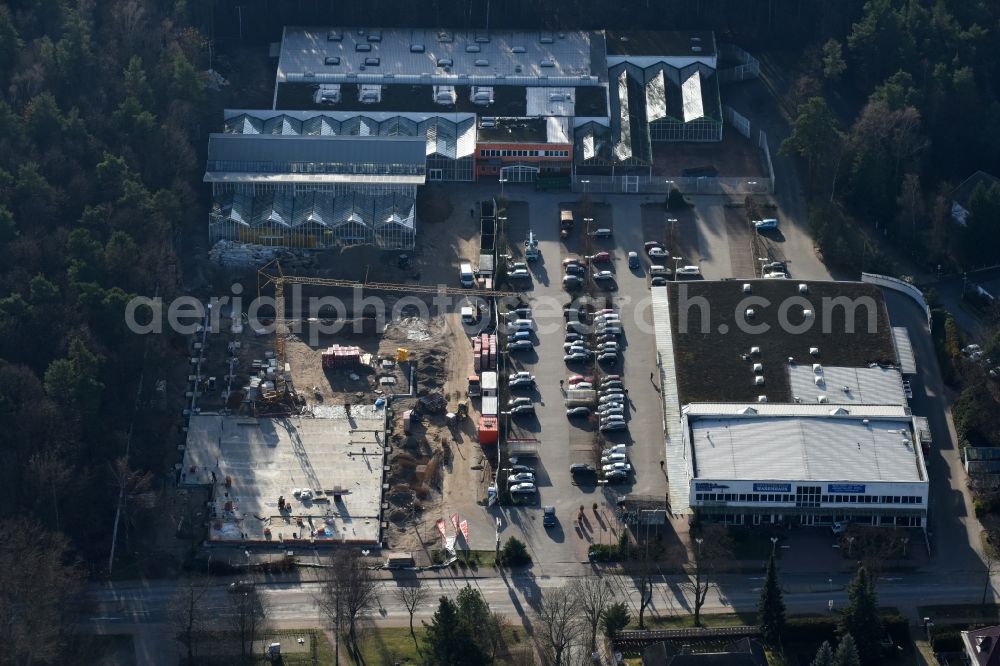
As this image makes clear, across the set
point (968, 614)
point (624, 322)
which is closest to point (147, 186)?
point (624, 322)

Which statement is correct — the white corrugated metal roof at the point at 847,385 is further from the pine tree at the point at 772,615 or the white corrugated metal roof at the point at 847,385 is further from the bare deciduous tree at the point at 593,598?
the bare deciduous tree at the point at 593,598

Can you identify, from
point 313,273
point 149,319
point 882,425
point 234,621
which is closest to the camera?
point 234,621

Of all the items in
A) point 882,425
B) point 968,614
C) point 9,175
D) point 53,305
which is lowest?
point 968,614

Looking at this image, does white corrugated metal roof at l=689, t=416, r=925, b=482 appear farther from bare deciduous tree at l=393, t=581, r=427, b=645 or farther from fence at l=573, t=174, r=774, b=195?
fence at l=573, t=174, r=774, b=195

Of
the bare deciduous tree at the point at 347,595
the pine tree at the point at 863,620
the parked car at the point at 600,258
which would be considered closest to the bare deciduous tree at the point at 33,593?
the bare deciduous tree at the point at 347,595

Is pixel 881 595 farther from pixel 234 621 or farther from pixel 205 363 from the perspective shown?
pixel 205 363

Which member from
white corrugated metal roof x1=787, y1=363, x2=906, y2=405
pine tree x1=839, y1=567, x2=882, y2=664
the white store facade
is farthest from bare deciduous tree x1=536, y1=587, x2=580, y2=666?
white corrugated metal roof x1=787, y1=363, x2=906, y2=405
